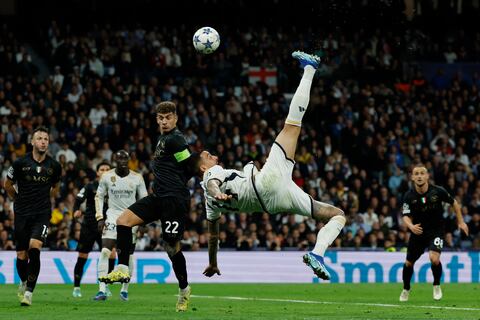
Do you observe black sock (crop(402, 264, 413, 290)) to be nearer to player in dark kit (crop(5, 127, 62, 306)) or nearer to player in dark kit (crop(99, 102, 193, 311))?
player in dark kit (crop(99, 102, 193, 311))

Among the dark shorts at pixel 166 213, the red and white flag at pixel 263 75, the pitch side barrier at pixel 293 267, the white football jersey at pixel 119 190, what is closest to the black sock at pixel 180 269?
the dark shorts at pixel 166 213

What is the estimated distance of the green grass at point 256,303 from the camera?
14.2 meters

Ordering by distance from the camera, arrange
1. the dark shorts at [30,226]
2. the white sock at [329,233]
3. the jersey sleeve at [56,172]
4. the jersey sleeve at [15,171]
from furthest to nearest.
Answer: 1. the jersey sleeve at [56,172]
2. the jersey sleeve at [15,171]
3. the dark shorts at [30,226]
4. the white sock at [329,233]

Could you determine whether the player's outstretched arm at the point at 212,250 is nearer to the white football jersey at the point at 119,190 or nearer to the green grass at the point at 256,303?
the green grass at the point at 256,303

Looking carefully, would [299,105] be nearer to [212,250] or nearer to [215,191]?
[215,191]

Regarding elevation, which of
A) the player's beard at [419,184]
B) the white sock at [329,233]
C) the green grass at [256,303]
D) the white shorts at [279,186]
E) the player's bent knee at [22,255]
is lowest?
the green grass at [256,303]

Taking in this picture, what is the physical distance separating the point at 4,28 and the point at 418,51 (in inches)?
540

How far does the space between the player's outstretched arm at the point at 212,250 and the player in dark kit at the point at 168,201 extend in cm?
60

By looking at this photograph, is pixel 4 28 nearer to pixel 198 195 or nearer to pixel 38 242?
pixel 198 195

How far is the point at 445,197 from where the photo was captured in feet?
63.0

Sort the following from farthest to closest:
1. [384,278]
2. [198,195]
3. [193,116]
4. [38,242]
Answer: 1. [193,116]
2. [198,195]
3. [384,278]
4. [38,242]

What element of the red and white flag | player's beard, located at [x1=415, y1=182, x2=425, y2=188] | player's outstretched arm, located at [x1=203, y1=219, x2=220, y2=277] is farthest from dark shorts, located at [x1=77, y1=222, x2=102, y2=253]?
the red and white flag

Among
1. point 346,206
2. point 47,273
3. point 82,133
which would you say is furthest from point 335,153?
point 47,273

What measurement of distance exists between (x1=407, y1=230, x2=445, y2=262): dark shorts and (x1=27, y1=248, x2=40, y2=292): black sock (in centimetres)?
677
